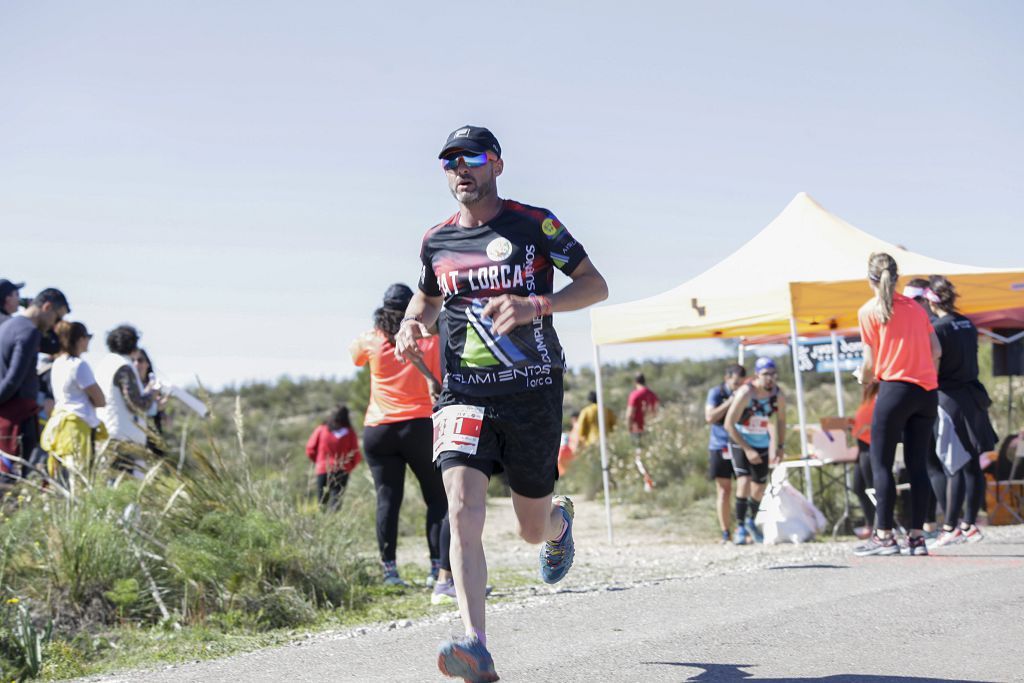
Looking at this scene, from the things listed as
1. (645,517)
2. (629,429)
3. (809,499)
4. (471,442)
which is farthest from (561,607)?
(629,429)

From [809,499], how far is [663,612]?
18.1 feet

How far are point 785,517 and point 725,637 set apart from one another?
5802 mm

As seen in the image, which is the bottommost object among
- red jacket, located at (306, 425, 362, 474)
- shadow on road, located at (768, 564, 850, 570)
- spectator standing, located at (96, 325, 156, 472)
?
shadow on road, located at (768, 564, 850, 570)

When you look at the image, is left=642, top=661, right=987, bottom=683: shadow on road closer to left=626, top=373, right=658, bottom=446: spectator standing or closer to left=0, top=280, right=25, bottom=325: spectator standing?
left=0, top=280, right=25, bottom=325: spectator standing

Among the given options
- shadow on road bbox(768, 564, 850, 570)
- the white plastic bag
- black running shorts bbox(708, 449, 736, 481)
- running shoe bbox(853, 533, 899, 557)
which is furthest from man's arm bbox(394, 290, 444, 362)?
black running shorts bbox(708, 449, 736, 481)

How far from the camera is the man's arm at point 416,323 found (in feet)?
15.5

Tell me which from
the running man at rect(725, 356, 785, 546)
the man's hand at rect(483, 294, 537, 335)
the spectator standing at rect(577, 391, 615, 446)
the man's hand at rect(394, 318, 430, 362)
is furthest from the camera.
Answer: the spectator standing at rect(577, 391, 615, 446)

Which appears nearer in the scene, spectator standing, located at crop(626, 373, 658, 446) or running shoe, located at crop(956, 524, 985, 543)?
running shoe, located at crop(956, 524, 985, 543)

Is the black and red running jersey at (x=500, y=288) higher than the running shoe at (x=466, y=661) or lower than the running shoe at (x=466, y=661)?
higher

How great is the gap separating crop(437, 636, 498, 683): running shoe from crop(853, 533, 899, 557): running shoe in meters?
5.30

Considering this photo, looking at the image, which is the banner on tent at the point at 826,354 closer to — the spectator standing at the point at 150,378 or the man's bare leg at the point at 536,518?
the spectator standing at the point at 150,378

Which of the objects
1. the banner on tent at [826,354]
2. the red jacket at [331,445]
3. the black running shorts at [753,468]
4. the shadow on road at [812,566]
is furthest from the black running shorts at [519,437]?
the banner on tent at [826,354]

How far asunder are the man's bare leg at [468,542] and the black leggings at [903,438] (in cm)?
460

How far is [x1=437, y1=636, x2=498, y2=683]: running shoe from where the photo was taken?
13.3ft
